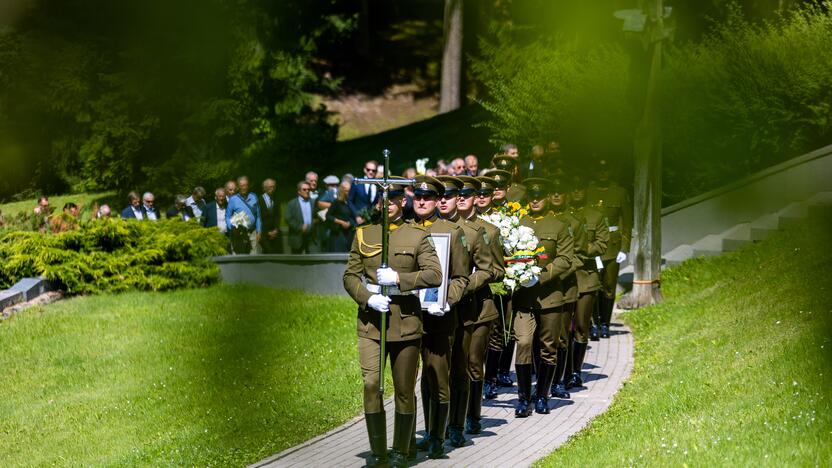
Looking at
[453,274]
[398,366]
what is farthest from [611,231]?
[398,366]

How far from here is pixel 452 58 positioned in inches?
1455

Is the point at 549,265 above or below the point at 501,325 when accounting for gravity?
above

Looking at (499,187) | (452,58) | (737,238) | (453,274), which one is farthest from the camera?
(452,58)

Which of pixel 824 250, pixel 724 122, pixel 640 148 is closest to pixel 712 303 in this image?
pixel 824 250

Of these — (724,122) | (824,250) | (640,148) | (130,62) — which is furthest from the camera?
(724,122)

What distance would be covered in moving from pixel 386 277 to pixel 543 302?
3.08 m

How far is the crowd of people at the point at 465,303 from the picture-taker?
879 cm

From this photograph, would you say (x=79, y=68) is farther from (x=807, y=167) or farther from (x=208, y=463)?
(x=807, y=167)

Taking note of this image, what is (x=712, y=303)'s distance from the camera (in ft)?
50.6

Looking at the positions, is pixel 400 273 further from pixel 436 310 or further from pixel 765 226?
pixel 765 226

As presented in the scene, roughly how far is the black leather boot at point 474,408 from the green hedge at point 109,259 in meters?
9.49

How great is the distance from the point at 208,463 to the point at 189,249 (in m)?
9.88

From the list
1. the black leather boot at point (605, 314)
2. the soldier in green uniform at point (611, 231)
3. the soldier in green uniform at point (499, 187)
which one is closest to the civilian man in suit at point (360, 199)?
the soldier in green uniform at point (611, 231)

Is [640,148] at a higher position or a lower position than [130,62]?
lower
